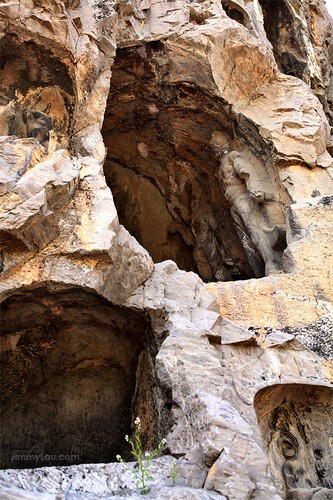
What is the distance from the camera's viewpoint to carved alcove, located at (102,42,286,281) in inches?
403

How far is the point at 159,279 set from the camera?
6445 millimetres

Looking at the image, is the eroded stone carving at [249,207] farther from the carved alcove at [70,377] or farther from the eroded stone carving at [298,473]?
the eroded stone carving at [298,473]

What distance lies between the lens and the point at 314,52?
13.6 metres

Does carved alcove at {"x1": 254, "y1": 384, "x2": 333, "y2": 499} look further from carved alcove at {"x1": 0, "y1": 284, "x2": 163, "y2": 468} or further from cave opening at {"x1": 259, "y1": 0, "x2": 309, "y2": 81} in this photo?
cave opening at {"x1": 259, "y1": 0, "x2": 309, "y2": 81}

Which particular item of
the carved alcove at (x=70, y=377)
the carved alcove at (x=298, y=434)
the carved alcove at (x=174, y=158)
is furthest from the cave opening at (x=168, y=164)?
the carved alcove at (x=298, y=434)

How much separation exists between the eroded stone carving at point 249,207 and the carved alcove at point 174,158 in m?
0.13

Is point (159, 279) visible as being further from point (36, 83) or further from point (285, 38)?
point (285, 38)

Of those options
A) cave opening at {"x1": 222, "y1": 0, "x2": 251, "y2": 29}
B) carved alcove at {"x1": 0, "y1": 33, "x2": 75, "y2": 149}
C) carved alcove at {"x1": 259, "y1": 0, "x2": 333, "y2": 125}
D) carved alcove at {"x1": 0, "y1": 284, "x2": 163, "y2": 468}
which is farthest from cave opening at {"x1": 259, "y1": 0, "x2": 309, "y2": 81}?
carved alcove at {"x1": 0, "y1": 284, "x2": 163, "y2": 468}

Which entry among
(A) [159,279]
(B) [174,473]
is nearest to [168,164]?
(A) [159,279]

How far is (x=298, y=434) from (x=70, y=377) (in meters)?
2.97

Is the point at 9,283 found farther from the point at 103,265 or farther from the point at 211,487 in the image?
the point at 211,487

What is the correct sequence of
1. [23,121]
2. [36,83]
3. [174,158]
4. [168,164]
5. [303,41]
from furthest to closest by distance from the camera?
[303,41]
[168,164]
[174,158]
[36,83]
[23,121]

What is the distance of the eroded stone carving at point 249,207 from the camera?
905 cm

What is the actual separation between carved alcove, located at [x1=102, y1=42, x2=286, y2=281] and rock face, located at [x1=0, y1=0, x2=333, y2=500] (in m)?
0.06
